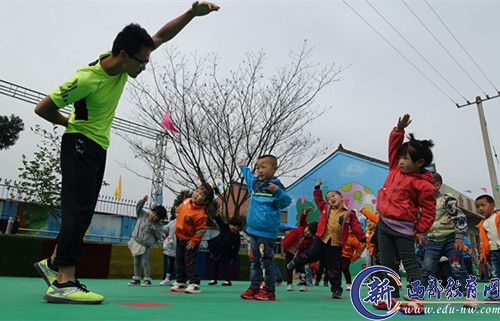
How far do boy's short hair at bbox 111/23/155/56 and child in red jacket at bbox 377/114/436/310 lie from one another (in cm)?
223

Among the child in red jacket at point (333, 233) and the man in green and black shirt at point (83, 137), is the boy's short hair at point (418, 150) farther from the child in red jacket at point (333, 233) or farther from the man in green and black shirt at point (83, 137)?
the man in green and black shirt at point (83, 137)

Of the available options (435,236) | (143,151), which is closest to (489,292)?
(435,236)

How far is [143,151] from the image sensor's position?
13.9 m

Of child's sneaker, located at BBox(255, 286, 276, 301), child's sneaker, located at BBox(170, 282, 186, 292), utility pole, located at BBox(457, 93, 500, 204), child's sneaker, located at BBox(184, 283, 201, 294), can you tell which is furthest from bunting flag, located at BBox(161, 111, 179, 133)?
utility pole, located at BBox(457, 93, 500, 204)

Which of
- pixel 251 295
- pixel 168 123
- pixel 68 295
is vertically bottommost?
pixel 251 295

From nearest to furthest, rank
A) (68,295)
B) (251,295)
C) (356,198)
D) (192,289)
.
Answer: (68,295) < (251,295) < (192,289) < (356,198)

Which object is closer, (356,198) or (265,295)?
(265,295)

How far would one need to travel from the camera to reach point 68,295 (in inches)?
103

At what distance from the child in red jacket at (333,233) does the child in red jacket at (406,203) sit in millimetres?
1454

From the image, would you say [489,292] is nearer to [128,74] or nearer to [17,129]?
[128,74]

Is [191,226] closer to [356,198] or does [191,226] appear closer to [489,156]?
[489,156]

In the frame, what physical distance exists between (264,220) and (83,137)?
6.67ft

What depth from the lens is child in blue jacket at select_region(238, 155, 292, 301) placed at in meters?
4.07

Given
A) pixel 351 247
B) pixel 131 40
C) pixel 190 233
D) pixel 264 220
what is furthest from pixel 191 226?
pixel 351 247
